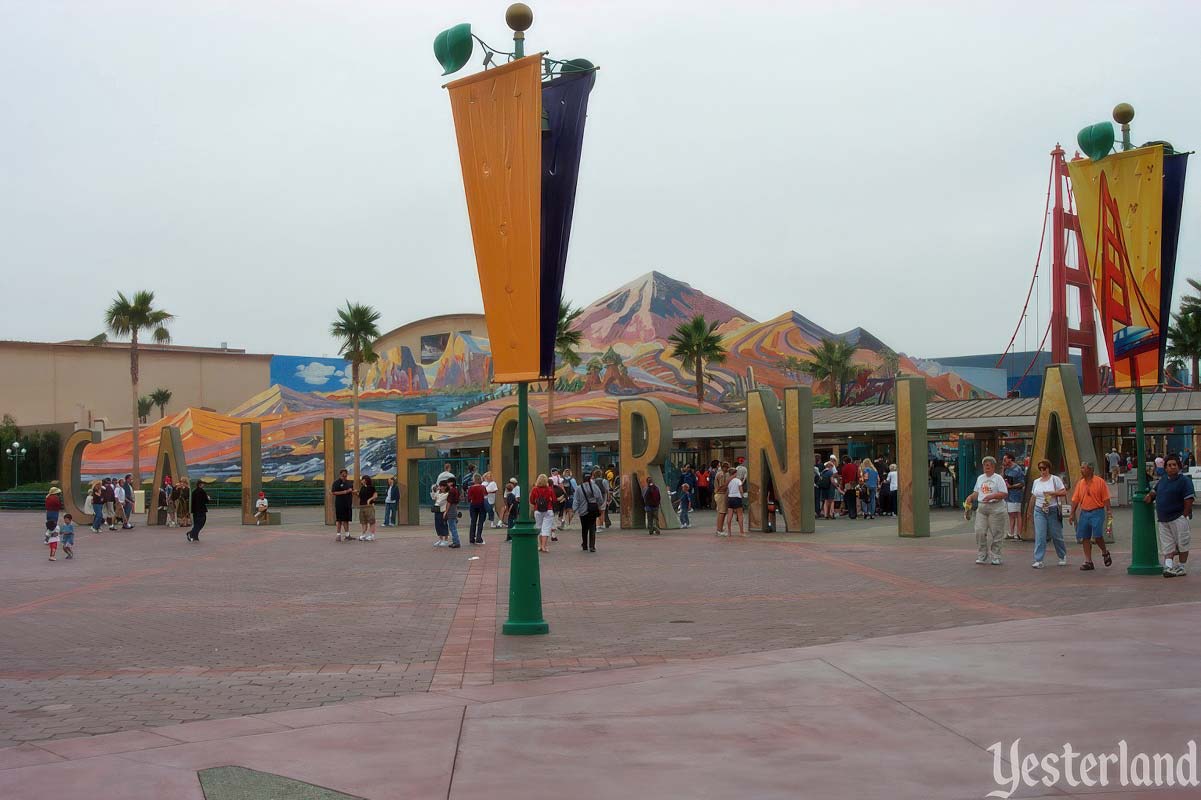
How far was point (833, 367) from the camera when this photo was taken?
7706 centimetres

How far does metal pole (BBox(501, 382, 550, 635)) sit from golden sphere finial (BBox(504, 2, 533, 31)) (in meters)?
3.46

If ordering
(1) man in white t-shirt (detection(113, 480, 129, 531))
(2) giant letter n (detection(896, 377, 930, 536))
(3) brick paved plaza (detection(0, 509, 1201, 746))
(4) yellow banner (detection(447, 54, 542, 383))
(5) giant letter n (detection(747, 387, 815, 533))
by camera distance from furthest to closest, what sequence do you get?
(1) man in white t-shirt (detection(113, 480, 129, 531)) → (5) giant letter n (detection(747, 387, 815, 533)) → (2) giant letter n (detection(896, 377, 930, 536)) → (4) yellow banner (detection(447, 54, 542, 383)) → (3) brick paved plaza (detection(0, 509, 1201, 746))

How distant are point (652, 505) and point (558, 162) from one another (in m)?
14.9

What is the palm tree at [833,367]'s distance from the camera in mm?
77062

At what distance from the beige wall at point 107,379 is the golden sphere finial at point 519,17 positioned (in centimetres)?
7788

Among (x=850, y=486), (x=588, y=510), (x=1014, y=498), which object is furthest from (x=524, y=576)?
(x=850, y=486)

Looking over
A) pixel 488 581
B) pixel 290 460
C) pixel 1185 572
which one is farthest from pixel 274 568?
pixel 290 460

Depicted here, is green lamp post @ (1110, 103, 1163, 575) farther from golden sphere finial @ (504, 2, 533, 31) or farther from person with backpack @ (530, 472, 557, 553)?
person with backpack @ (530, 472, 557, 553)

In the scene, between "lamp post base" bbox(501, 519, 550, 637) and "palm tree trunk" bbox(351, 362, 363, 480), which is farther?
"palm tree trunk" bbox(351, 362, 363, 480)

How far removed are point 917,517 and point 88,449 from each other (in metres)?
56.4

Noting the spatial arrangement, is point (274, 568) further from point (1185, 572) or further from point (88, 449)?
point (88, 449)

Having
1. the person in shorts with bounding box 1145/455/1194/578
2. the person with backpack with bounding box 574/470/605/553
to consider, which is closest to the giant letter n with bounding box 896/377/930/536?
the person with backpack with bounding box 574/470/605/553

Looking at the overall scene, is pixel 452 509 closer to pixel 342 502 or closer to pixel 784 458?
pixel 342 502

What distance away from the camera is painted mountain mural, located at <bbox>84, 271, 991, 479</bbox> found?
213 ft
